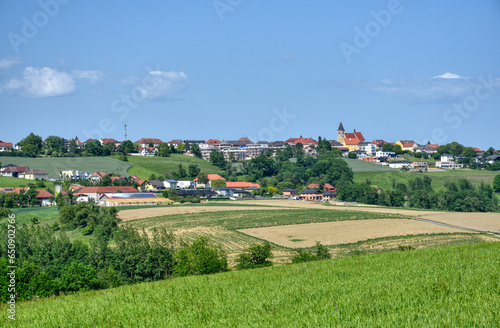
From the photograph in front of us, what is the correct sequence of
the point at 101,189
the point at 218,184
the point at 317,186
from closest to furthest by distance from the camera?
the point at 101,189 < the point at 317,186 < the point at 218,184

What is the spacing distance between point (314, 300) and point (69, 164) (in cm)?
17125

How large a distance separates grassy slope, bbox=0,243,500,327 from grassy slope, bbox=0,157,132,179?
480 ft

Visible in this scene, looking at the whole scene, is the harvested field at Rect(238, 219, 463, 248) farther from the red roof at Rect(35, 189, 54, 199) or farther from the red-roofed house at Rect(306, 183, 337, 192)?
the red-roofed house at Rect(306, 183, 337, 192)

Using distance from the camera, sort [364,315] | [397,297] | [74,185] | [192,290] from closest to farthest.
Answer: [364,315], [397,297], [192,290], [74,185]

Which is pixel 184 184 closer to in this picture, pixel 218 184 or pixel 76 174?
pixel 218 184

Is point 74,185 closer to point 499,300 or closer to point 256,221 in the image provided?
point 256,221

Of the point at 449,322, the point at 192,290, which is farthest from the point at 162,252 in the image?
the point at 449,322

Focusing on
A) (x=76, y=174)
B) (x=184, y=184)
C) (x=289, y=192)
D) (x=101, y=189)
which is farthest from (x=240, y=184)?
(x=76, y=174)

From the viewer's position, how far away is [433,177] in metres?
A: 167

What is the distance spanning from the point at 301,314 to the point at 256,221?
218ft

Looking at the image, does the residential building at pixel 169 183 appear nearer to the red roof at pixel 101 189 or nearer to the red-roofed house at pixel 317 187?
the red roof at pixel 101 189

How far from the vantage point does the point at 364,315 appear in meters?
16.4

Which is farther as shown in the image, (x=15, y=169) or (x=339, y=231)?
(x=15, y=169)

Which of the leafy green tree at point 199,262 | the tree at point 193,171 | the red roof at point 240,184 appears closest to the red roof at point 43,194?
the red roof at point 240,184
